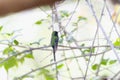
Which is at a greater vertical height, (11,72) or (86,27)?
(86,27)

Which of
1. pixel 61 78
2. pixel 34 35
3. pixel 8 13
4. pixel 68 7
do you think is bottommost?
pixel 61 78

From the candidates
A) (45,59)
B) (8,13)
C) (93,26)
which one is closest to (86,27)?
(93,26)

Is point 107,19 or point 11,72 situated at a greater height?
point 107,19

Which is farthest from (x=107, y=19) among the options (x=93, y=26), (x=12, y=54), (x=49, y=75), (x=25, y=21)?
(x=12, y=54)

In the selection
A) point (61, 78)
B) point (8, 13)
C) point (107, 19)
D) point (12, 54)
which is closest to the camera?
point (8, 13)

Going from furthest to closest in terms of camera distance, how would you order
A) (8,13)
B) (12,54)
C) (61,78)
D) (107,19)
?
(107,19)
(61,78)
(12,54)
(8,13)

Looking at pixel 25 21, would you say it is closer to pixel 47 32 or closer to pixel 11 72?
pixel 47 32

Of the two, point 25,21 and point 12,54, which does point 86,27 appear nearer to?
point 25,21

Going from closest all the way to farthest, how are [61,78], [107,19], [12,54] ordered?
[12,54]
[61,78]
[107,19]

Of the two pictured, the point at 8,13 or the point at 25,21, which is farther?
the point at 25,21
